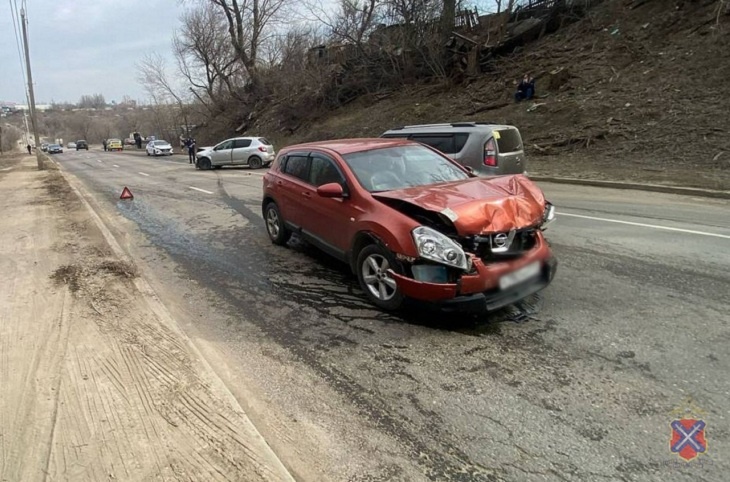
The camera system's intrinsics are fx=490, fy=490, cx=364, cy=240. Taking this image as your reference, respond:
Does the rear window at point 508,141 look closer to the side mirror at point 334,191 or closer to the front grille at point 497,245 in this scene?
the side mirror at point 334,191

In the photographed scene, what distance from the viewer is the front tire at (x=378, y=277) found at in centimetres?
438

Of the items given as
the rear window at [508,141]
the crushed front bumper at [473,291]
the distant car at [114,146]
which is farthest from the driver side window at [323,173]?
the distant car at [114,146]

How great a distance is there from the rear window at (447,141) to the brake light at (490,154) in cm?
48

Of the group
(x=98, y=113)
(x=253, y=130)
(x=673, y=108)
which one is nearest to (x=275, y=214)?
(x=673, y=108)

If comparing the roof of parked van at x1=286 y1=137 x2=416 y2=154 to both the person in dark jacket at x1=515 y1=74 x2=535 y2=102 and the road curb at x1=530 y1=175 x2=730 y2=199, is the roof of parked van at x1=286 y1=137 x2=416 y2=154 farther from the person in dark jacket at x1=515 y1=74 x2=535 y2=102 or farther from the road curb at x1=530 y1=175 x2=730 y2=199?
the person in dark jacket at x1=515 y1=74 x2=535 y2=102

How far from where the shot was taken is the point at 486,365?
3.59 metres

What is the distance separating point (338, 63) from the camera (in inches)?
1357

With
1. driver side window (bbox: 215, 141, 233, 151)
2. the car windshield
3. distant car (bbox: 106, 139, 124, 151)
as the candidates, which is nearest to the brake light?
the car windshield

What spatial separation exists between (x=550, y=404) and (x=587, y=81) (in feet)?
63.6

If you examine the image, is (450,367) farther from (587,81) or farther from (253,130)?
(253,130)

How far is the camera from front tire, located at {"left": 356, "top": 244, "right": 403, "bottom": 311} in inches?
172

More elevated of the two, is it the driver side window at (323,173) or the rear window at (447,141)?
the rear window at (447,141)

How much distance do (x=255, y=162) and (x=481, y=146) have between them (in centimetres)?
1785

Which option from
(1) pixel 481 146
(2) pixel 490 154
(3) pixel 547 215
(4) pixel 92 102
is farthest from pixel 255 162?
(4) pixel 92 102
